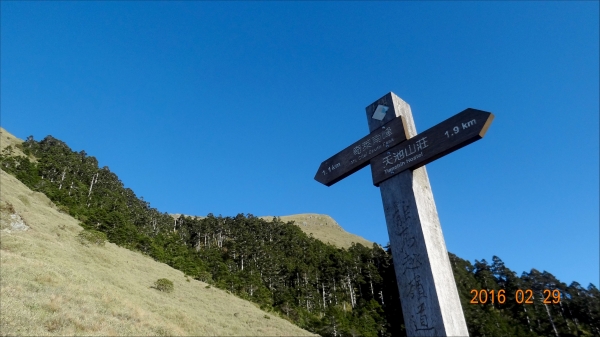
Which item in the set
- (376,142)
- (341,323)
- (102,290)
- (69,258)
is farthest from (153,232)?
(376,142)

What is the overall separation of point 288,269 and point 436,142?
248 feet

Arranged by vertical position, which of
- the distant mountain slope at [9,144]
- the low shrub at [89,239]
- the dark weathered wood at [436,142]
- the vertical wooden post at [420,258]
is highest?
the distant mountain slope at [9,144]

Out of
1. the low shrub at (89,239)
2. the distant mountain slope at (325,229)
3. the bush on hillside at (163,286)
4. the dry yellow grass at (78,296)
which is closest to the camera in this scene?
the dry yellow grass at (78,296)

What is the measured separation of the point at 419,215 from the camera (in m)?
3.19

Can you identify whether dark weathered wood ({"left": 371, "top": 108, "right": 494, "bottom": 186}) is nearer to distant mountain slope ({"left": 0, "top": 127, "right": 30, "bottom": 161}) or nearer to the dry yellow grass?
the dry yellow grass

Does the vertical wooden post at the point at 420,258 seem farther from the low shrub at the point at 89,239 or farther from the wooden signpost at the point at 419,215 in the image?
the low shrub at the point at 89,239

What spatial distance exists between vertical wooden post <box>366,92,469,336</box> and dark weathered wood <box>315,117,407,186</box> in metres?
0.15

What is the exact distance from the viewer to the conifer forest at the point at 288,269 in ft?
179

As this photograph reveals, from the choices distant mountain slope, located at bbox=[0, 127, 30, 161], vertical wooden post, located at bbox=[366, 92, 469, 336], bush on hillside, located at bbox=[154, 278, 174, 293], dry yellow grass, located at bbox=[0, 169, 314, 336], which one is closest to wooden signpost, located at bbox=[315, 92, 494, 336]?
vertical wooden post, located at bbox=[366, 92, 469, 336]

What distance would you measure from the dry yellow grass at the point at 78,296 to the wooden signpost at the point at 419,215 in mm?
12082

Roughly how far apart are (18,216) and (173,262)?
99.0 feet

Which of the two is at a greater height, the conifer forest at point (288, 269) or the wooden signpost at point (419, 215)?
the conifer forest at point (288, 269)
